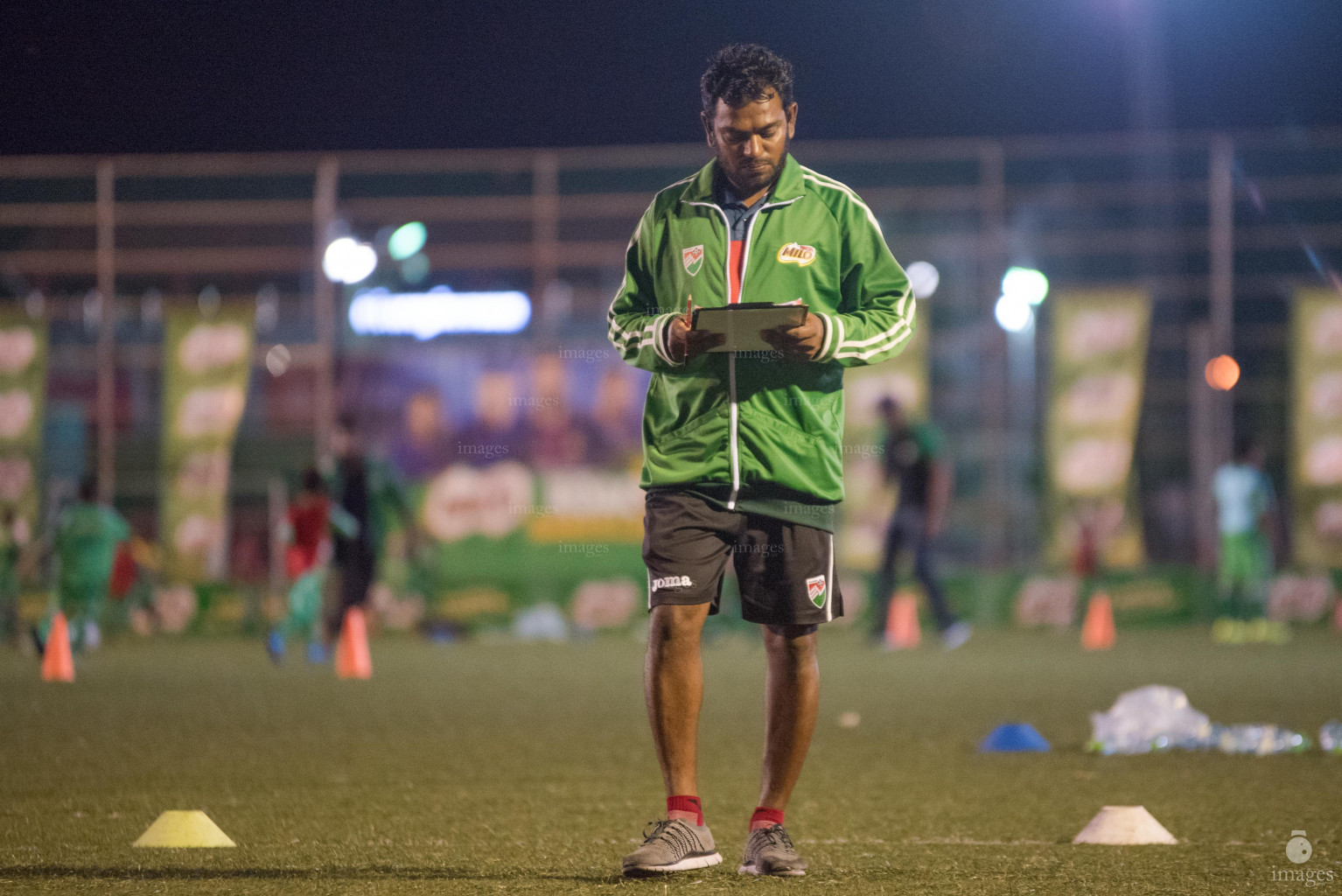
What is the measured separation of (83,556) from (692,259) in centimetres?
1210

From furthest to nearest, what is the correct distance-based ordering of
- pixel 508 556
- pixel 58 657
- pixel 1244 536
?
pixel 508 556, pixel 1244 536, pixel 58 657

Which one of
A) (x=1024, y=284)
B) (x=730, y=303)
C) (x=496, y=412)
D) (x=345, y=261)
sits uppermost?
(x=345, y=261)

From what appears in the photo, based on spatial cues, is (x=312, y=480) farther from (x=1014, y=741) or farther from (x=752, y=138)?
(x=752, y=138)

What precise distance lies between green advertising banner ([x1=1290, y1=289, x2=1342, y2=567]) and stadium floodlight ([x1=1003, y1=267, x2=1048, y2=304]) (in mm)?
2740

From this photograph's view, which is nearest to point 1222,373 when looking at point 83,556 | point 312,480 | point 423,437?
point 423,437

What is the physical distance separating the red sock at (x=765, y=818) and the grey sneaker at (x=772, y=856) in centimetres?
1

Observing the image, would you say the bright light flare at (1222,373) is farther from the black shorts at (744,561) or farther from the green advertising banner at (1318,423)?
the black shorts at (744,561)

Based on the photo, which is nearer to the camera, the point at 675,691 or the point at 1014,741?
the point at 675,691

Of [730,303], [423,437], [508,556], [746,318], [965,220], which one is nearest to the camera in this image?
[746,318]

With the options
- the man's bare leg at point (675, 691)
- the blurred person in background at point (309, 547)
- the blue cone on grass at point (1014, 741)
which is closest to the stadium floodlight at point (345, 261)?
the blurred person in background at point (309, 547)

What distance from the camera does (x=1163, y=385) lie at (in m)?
21.5

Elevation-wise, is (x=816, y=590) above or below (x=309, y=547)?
above

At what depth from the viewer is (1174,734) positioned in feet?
26.3

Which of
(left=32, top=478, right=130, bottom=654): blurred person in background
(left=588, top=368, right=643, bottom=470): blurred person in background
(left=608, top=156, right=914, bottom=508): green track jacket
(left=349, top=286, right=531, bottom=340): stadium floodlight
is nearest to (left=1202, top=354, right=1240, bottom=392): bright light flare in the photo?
Answer: (left=588, top=368, right=643, bottom=470): blurred person in background
